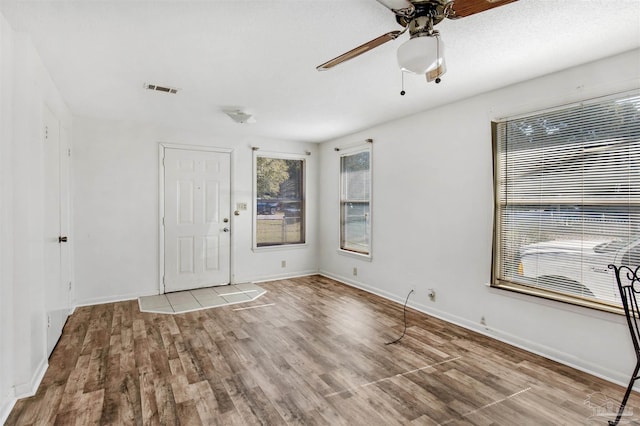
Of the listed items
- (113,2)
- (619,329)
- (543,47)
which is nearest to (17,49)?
(113,2)

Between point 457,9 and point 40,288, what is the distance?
3227 millimetres

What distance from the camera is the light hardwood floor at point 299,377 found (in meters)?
2.09

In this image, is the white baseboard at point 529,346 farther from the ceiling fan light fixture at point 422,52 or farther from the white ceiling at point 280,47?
Result: the ceiling fan light fixture at point 422,52

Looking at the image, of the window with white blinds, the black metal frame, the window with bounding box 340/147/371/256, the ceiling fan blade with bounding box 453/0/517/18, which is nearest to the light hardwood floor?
the black metal frame

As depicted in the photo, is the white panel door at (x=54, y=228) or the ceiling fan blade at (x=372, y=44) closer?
the ceiling fan blade at (x=372, y=44)

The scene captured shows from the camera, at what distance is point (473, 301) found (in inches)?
136

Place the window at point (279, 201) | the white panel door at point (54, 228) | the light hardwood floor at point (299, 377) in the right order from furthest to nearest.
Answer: the window at point (279, 201)
the white panel door at point (54, 228)
the light hardwood floor at point (299, 377)

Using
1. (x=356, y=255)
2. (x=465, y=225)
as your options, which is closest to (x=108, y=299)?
(x=356, y=255)

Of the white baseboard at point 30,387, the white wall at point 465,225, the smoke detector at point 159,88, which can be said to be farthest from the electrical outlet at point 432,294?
the white baseboard at point 30,387

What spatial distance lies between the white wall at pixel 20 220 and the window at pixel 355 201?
3688 mm

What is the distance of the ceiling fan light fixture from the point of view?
5.57ft

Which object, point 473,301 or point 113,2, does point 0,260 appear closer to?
point 113,2

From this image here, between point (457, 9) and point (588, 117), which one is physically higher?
point (457, 9)

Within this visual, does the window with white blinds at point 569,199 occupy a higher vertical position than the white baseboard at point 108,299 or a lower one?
higher
